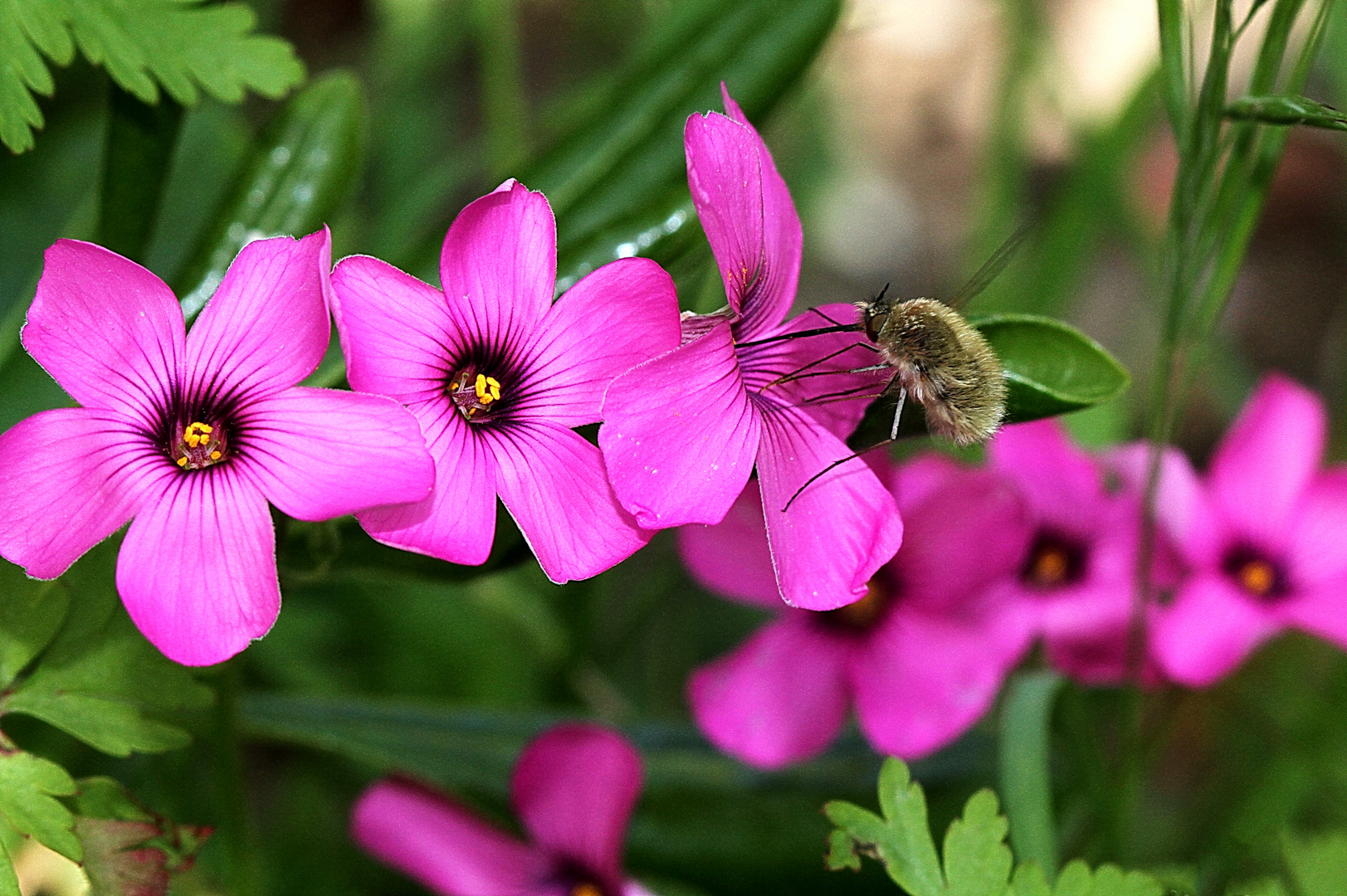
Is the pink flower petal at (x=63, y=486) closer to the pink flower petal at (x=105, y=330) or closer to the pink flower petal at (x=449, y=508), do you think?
the pink flower petal at (x=105, y=330)

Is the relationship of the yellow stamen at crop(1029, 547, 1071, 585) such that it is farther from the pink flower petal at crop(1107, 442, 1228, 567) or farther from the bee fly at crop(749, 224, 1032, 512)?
the bee fly at crop(749, 224, 1032, 512)

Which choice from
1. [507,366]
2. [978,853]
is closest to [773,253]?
[507,366]

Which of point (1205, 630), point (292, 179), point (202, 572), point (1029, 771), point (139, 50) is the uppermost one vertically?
point (139, 50)

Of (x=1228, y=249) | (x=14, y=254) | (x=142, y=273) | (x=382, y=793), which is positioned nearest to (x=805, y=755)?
(x=382, y=793)

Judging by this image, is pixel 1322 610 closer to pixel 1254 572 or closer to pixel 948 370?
pixel 1254 572

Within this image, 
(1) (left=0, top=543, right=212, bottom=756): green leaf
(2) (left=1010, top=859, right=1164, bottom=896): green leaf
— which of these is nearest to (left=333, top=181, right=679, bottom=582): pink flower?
(1) (left=0, top=543, right=212, bottom=756): green leaf

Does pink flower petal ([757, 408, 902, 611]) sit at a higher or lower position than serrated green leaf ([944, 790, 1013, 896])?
higher
